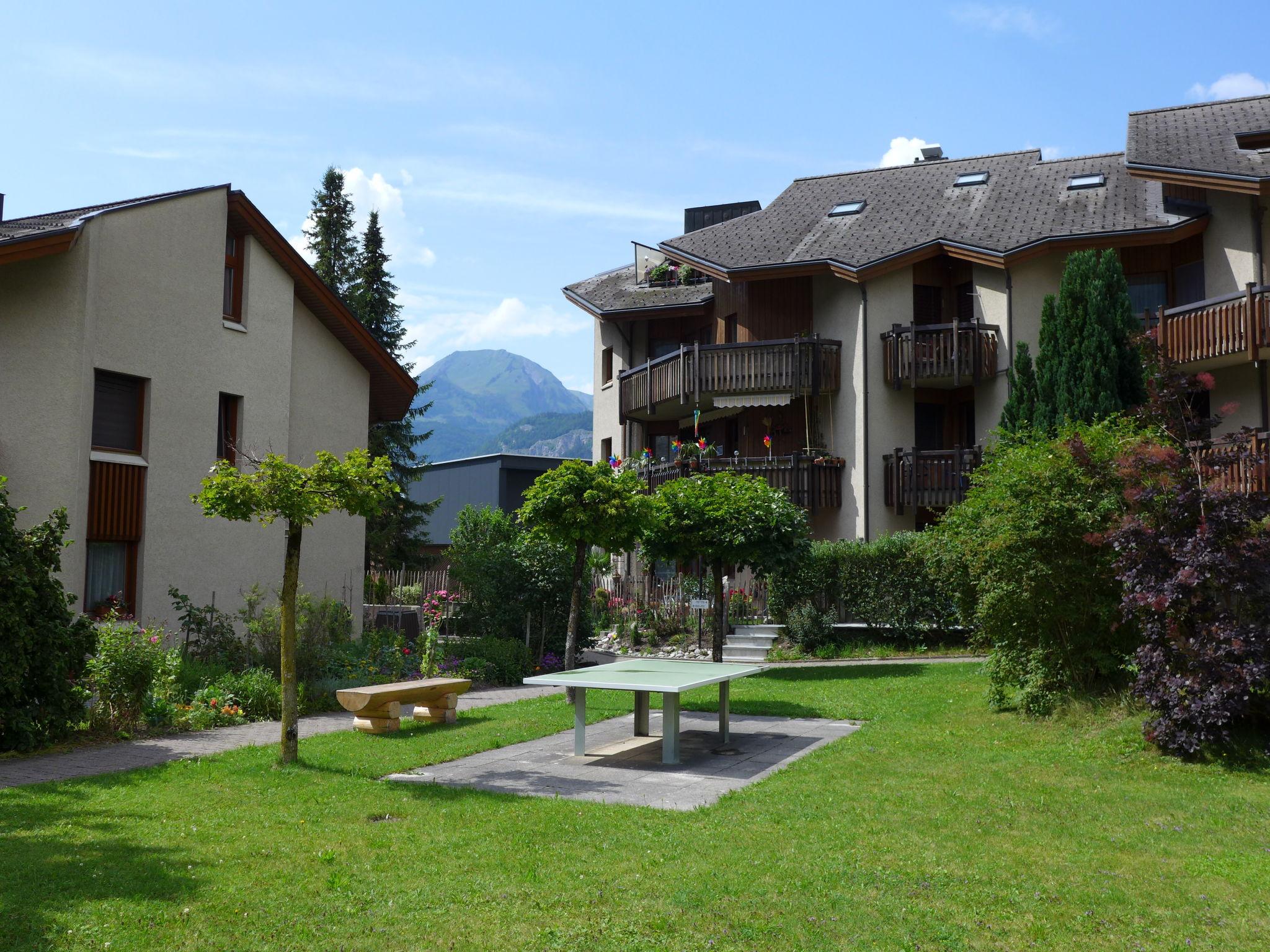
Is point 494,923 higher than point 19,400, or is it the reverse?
point 19,400

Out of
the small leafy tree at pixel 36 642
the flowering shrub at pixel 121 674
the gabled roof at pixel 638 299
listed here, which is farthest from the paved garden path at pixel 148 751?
the gabled roof at pixel 638 299

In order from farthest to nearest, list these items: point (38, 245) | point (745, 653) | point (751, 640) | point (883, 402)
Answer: point (883, 402)
point (751, 640)
point (745, 653)
point (38, 245)

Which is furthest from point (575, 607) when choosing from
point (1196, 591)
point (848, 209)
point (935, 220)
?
point (848, 209)

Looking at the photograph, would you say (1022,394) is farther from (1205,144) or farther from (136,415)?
(136,415)

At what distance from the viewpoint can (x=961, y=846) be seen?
285 inches

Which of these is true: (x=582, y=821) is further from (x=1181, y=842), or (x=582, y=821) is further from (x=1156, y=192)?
(x=1156, y=192)

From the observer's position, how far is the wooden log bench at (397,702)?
12.3m

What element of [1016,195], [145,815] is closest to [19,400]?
[145,815]

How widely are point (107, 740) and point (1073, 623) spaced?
10771 millimetres

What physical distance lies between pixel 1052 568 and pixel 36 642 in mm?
10936

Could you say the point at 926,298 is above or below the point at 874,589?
above

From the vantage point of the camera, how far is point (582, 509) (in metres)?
15.5

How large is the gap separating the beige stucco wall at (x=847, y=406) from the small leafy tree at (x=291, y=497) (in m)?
17.4

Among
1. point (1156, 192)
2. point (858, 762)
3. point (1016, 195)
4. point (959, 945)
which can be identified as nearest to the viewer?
point (959, 945)
